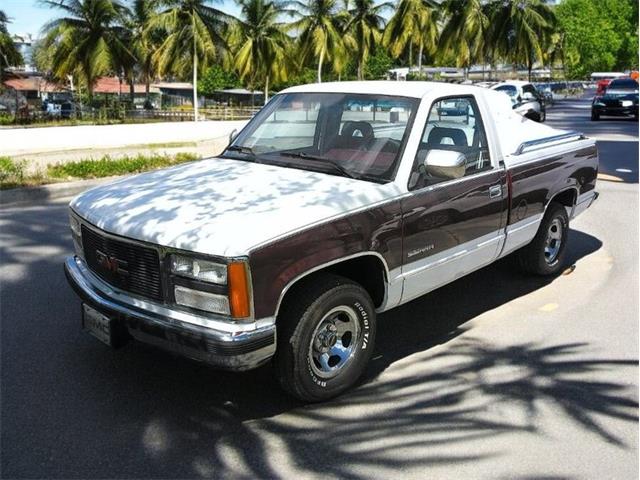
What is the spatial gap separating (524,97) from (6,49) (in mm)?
37918

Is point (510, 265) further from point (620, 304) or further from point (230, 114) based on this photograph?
point (230, 114)

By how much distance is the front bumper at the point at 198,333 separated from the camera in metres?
3.25

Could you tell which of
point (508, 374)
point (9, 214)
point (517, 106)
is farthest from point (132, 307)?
point (517, 106)

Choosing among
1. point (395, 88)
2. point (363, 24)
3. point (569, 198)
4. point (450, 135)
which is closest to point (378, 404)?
point (450, 135)

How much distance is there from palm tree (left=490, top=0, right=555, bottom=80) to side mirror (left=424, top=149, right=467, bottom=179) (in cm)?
4760

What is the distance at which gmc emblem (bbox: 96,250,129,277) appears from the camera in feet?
12.0

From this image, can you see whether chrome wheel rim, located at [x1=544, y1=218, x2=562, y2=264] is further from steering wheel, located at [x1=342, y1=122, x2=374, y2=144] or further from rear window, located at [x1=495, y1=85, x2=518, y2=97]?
rear window, located at [x1=495, y1=85, x2=518, y2=97]

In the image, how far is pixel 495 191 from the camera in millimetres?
4895

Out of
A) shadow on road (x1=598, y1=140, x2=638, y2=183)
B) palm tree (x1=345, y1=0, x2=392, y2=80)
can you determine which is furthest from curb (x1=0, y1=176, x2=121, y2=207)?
palm tree (x1=345, y1=0, x2=392, y2=80)

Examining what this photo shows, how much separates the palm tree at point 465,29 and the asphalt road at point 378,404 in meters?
46.7

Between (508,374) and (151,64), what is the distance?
51.5 m

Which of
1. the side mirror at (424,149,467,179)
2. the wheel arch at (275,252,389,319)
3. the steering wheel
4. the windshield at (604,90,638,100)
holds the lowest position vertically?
the wheel arch at (275,252,389,319)

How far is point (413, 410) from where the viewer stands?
12.4ft

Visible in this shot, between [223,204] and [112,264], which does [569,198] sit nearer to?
[223,204]
